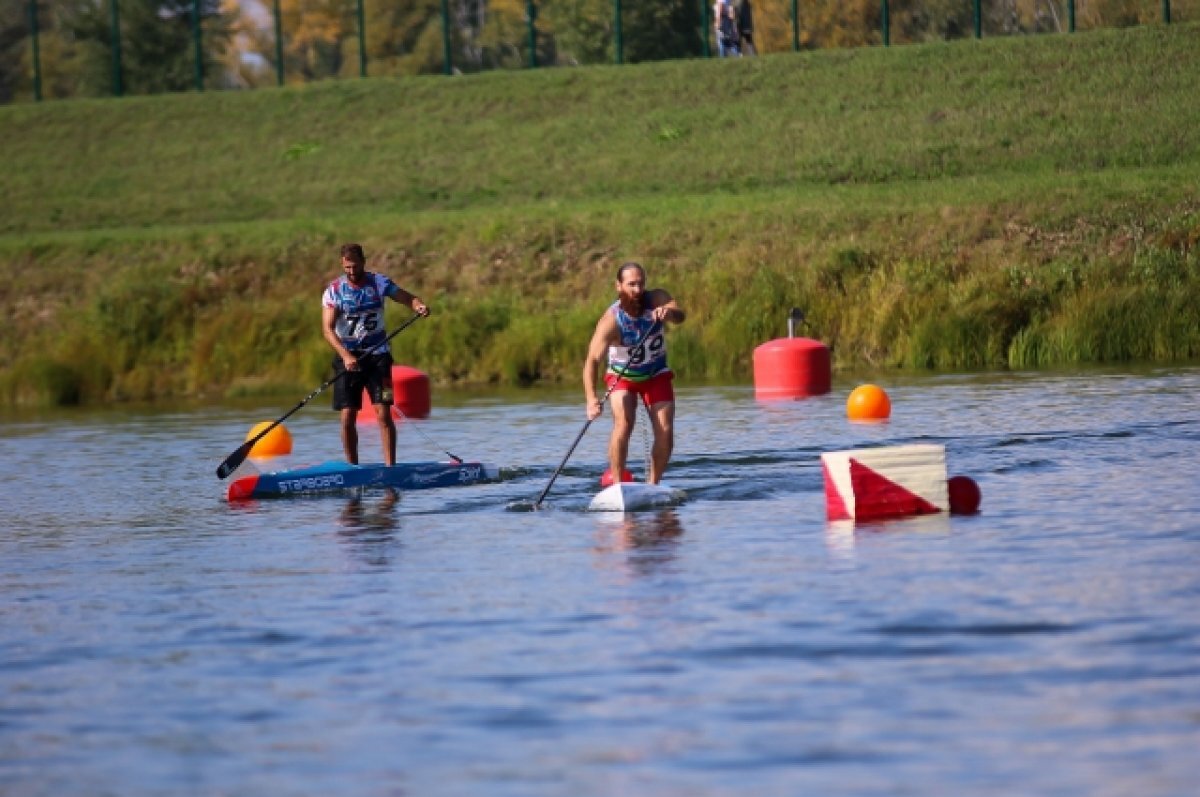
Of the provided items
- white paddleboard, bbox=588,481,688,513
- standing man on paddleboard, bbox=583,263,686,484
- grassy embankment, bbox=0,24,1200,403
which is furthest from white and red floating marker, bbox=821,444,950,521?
grassy embankment, bbox=0,24,1200,403

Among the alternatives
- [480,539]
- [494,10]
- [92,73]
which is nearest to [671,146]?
[92,73]

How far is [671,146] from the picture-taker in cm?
5091

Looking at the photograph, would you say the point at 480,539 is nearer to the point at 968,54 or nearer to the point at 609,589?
the point at 609,589

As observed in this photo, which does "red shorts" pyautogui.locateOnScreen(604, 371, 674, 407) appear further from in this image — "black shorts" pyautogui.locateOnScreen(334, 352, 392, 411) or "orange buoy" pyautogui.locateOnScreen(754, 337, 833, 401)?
"orange buoy" pyautogui.locateOnScreen(754, 337, 833, 401)

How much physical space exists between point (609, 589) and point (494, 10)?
9021 cm

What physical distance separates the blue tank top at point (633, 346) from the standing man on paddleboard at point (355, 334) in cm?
333

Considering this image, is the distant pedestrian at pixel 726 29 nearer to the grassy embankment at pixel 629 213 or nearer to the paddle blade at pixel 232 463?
the grassy embankment at pixel 629 213

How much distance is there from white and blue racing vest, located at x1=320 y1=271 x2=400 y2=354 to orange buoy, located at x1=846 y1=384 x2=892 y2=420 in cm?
561

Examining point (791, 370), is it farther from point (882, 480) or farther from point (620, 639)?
point (620, 639)

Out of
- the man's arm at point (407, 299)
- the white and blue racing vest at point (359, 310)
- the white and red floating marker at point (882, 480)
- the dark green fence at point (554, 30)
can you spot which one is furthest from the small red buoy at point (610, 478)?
the dark green fence at point (554, 30)

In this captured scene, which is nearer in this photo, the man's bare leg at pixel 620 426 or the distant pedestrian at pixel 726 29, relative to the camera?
the man's bare leg at pixel 620 426

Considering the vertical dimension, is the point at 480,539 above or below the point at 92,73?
below

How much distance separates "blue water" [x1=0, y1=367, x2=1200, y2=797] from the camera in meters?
8.19

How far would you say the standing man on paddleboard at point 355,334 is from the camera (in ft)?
64.6
